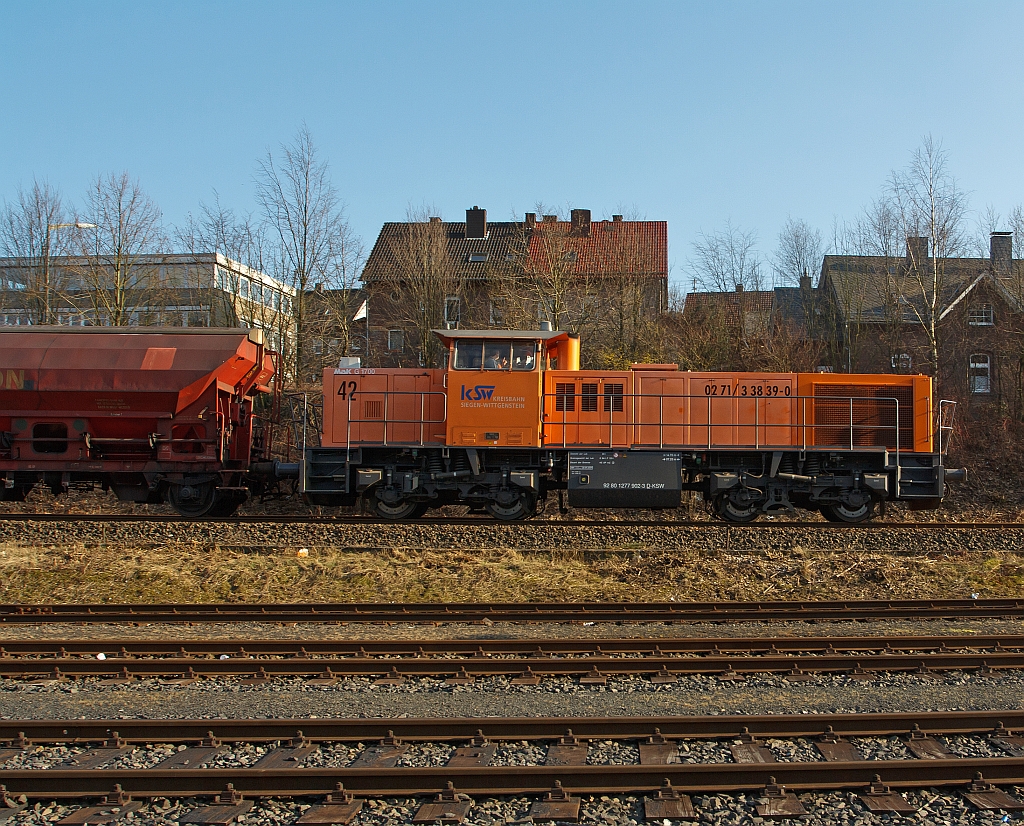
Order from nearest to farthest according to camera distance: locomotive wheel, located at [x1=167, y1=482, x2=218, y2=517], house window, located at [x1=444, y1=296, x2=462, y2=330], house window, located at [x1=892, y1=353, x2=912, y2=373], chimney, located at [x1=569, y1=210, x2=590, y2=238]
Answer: locomotive wheel, located at [x1=167, y1=482, x2=218, y2=517], house window, located at [x1=892, y1=353, x2=912, y2=373], chimney, located at [x1=569, y1=210, x2=590, y2=238], house window, located at [x1=444, y1=296, x2=462, y2=330]

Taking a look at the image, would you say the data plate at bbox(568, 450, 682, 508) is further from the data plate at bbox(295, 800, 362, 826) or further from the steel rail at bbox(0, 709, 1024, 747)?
the data plate at bbox(295, 800, 362, 826)

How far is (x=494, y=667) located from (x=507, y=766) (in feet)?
6.94

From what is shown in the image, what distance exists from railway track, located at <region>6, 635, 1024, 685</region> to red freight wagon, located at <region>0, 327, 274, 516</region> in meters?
7.33

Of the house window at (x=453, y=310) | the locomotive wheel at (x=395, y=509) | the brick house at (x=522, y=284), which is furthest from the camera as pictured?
the house window at (x=453, y=310)

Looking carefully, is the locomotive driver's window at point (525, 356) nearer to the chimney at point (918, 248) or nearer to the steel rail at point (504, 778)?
the steel rail at point (504, 778)

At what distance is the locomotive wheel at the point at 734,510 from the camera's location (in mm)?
14445

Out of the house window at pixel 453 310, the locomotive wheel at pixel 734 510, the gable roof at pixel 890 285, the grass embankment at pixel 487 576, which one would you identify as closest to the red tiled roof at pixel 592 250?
the house window at pixel 453 310

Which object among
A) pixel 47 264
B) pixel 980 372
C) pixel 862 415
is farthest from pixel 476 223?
pixel 862 415

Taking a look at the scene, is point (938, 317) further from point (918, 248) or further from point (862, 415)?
point (862, 415)

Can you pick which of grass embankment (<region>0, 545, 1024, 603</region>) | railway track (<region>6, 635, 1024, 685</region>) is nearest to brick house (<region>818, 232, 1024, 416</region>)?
grass embankment (<region>0, 545, 1024, 603</region>)

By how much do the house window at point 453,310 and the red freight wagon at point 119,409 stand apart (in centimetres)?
1774

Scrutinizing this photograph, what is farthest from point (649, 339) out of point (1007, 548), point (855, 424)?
point (1007, 548)

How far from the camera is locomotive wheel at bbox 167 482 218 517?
15211 mm

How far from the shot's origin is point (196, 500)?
50.4 ft
